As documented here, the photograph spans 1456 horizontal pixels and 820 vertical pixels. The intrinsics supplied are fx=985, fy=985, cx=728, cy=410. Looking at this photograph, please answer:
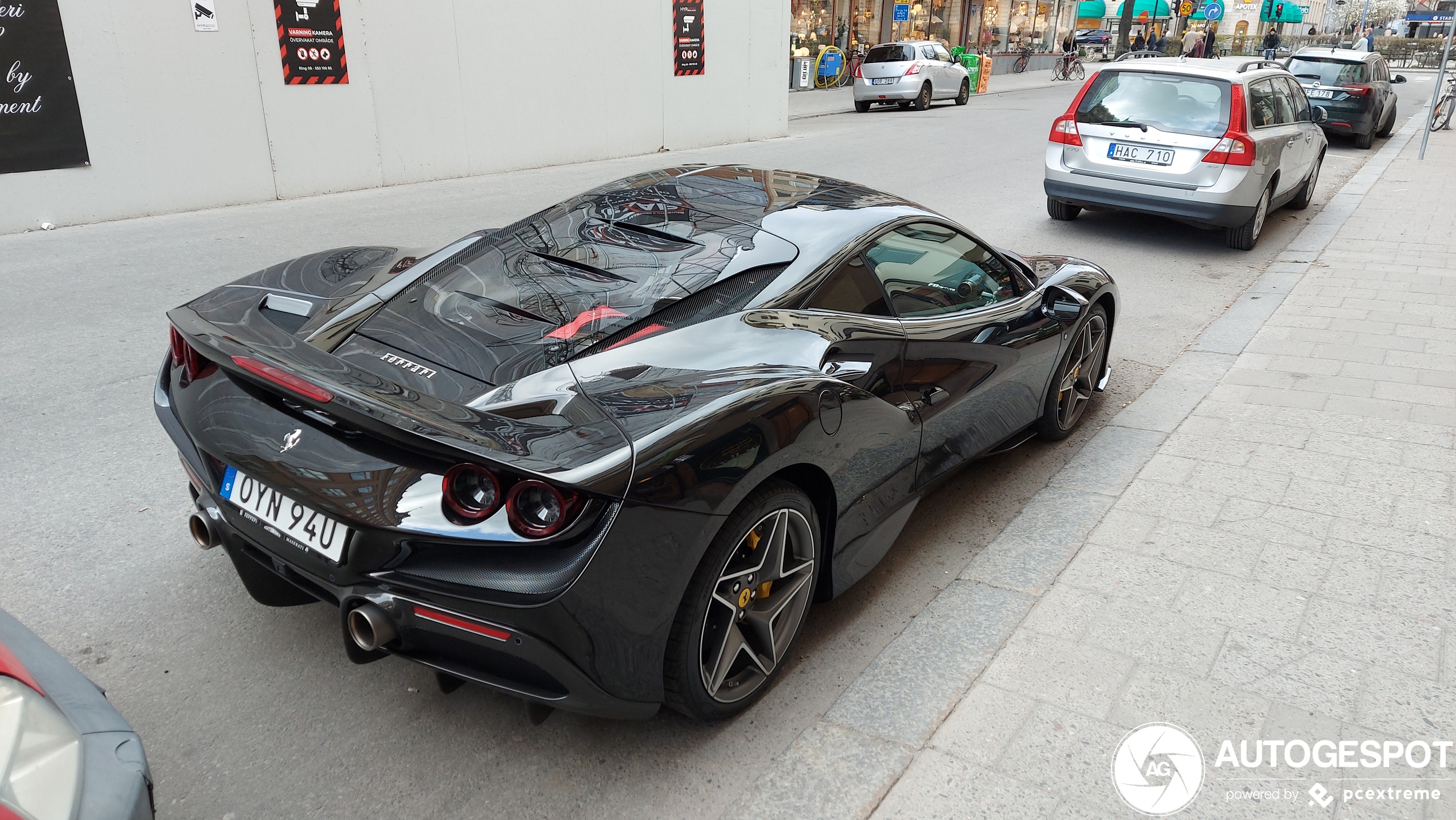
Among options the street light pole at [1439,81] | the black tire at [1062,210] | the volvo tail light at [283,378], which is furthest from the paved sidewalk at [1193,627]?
the street light pole at [1439,81]

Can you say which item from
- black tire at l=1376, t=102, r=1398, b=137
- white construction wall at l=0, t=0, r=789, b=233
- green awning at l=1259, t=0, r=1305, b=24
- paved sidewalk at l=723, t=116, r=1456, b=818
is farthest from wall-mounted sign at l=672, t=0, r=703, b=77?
green awning at l=1259, t=0, r=1305, b=24

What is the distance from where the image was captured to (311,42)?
10.9m

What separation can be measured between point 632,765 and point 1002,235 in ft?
25.0

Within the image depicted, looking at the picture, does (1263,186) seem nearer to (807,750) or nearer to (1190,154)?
(1190,154)

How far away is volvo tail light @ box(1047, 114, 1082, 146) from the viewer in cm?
906

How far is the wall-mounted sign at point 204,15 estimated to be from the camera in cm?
989

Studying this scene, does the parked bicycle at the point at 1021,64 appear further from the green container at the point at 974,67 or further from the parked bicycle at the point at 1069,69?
the green container at the point at 974,67

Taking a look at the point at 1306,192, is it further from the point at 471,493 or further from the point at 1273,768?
the point at 471,493

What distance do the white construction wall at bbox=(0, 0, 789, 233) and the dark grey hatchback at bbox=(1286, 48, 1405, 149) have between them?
9.96 meters

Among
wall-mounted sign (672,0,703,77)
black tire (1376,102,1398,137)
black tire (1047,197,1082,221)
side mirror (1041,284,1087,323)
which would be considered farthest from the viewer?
black tire (1376,102,1398,137)

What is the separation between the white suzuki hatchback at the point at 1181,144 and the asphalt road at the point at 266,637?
1.73 metres

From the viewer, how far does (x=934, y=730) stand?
2678mm

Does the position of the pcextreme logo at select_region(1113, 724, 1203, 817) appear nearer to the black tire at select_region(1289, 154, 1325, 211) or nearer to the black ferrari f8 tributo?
the black ferrari f8 tributo

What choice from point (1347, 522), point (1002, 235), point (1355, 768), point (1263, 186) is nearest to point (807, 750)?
point (1355, 768)
